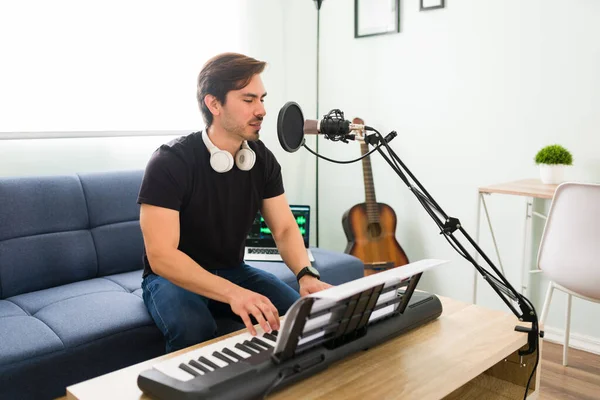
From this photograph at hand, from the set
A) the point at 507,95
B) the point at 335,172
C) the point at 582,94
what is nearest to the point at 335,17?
the point at 335,172

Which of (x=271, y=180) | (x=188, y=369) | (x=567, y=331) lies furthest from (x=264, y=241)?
(x=188, y=369)

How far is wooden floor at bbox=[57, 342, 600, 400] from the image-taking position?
2264mm

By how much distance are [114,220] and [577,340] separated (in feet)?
7.24

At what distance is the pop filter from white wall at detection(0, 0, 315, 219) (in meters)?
1.75

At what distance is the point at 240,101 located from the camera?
192 cm

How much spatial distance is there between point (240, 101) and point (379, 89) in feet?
5.48

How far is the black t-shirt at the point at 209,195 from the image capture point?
1.83 metres

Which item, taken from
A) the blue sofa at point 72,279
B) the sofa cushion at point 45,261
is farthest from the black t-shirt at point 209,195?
the sofa cushion at point 45,261

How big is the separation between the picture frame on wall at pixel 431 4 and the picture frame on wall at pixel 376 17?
0.16 meters

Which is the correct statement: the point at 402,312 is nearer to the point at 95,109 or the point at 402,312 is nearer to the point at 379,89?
the point at 95,109

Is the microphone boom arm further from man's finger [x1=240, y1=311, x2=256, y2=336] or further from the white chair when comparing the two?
the white chair

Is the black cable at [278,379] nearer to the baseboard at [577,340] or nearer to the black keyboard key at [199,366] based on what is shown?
the black keyboard key at [199,366]

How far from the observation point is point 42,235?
231 centimetres

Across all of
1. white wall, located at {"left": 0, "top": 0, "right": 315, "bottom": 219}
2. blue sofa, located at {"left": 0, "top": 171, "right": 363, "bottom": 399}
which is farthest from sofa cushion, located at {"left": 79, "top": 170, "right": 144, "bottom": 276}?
white wall, located at {"left": 0, "top": 0, "right": 315, "bottom": 219}
